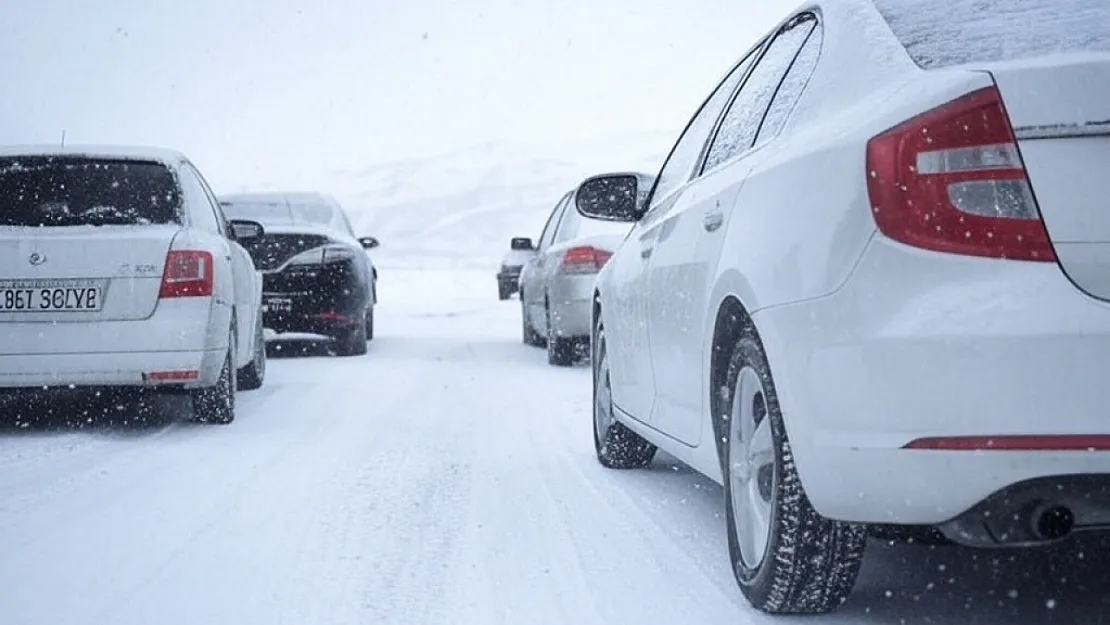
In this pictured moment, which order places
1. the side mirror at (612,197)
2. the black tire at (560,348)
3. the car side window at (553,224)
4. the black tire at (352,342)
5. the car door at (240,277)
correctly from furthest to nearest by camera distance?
1. the car side window at (553,224)
2. the black tire at (352,342)
3. the black tire at (560,348)
4. the car door at (240,277)
5. the side mirror at (612,197)

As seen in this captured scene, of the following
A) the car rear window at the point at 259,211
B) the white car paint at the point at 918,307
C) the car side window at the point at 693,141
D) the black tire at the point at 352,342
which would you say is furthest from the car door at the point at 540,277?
the white car paint at the point at 918,307

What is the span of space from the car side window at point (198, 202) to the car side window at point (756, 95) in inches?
151

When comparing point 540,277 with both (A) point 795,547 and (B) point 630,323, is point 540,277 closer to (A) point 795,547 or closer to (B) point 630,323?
(B) point 630,323

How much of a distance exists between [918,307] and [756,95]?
1.81m

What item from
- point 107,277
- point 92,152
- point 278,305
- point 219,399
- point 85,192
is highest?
point 92,152

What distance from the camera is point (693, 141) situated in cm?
538

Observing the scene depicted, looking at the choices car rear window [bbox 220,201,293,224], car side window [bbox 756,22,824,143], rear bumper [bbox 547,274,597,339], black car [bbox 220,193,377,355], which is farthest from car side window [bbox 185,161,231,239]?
car side window [bbox 756,22,824,143]

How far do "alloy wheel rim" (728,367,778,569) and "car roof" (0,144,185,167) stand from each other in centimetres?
498

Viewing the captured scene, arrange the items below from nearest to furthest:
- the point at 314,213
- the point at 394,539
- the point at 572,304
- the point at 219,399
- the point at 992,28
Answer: the point at 992,28
the point at 394,539
the point at 219,399
the point at 572,304
the point at 314,213

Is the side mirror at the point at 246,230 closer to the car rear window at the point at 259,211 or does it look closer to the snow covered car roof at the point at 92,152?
the snow covered car roof at the point at 92,152

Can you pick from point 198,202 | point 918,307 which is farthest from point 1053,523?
point 198,202

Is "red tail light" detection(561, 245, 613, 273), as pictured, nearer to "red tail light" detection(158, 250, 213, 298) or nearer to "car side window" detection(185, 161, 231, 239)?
"car side window" detection(185, 161, 231, 239)

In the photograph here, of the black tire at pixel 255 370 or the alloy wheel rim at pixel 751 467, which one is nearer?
the alloy wheel rim at pixel 751 467

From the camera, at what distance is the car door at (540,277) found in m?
12.8
